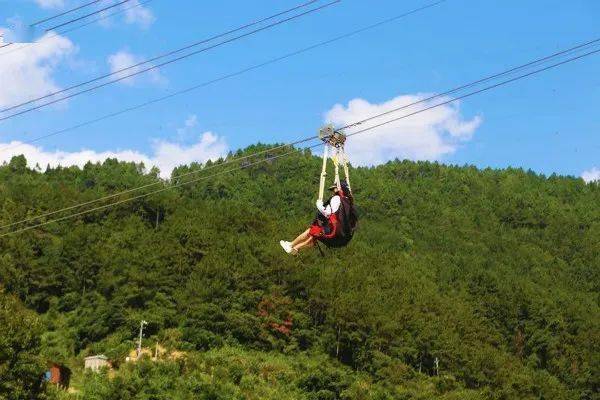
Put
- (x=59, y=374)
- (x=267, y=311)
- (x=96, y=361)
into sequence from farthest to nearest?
(x=267, y=311) → (x=96, y=361) → (x=59, y=374)

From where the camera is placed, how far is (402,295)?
12475cm

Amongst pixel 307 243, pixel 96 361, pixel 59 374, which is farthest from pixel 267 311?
pixel 307 243

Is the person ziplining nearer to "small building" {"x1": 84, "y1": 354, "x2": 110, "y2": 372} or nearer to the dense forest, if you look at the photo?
the dense forest

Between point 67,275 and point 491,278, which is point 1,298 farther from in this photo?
point 491,278

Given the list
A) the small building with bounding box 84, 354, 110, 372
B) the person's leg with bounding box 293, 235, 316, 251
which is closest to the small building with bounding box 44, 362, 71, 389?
the small building with bounding box 84, 354, 110, 372

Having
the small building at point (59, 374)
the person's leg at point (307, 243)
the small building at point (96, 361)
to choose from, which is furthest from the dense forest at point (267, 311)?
the person's leg at point (307, 243)

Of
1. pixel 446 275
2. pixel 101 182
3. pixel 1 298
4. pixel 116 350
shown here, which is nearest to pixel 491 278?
pixel 446 275

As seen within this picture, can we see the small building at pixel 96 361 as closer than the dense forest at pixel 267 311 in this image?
Yes

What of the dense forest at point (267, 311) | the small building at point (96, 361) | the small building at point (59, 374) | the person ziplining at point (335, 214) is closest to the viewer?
the person ziplining at point (335, 214)

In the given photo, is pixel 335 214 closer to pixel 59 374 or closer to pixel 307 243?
pixel 307 243

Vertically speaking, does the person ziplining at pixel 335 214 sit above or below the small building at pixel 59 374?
below

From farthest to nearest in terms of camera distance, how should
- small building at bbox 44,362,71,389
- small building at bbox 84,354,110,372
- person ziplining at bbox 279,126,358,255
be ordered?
small building at bbox 84,354,110,372, small building at bbox 44,362,71,389, person ziplining at bbox 279,126,358,255

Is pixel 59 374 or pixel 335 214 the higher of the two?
pixel 59 374

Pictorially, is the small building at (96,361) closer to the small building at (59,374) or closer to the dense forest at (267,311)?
the dense forest at (267,311)
